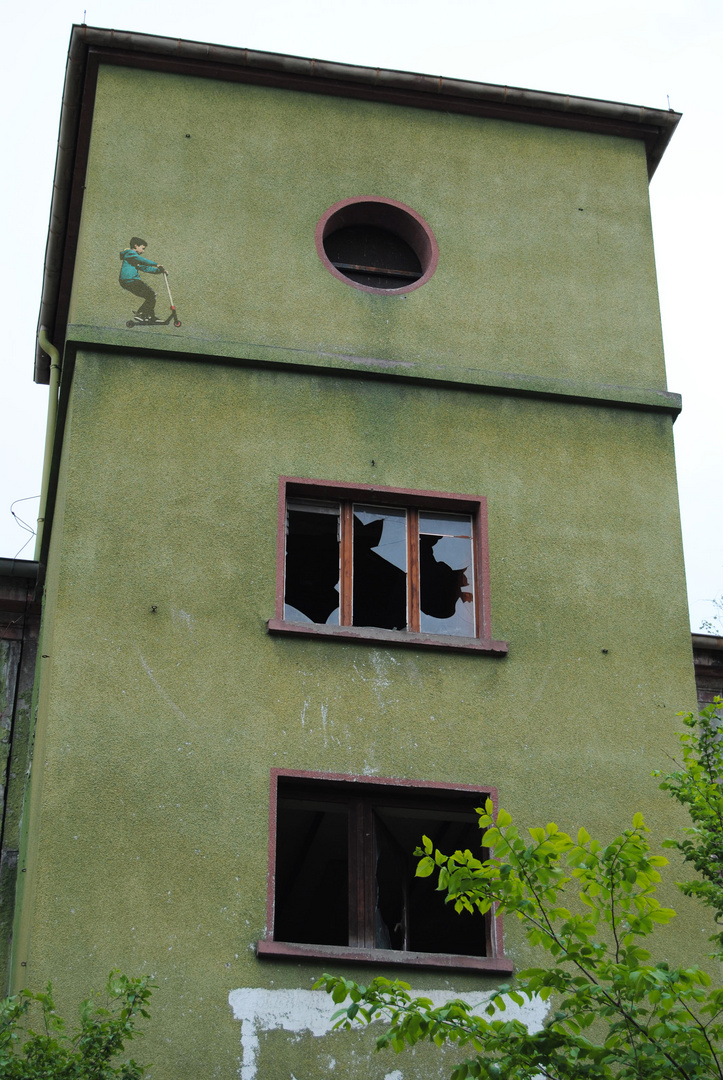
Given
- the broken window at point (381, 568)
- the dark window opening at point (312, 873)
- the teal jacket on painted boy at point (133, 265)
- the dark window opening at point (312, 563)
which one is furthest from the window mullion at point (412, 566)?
the teal jacket on painted boy at point (133, 265)

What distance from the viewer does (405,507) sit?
1388 cm

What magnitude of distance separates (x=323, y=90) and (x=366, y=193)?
4.36 ft

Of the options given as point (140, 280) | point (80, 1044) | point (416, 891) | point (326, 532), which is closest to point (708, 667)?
point (326, 532)

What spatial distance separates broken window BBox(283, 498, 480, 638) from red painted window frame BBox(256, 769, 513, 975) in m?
1.46

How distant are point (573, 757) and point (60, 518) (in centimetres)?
474

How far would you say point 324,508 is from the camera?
13773mm

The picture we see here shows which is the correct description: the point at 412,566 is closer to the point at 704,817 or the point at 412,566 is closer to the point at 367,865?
the point at 367,865

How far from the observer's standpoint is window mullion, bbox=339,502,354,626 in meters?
13.3

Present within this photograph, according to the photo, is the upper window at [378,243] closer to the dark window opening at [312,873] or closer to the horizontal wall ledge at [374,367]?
the horizontal wall ledge at [374,367]

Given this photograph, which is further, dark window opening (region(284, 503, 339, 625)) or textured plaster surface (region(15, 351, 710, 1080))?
dark window opening (region(284, 503, 339, 625))

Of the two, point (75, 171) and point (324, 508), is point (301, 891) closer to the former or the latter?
point (324, 508)

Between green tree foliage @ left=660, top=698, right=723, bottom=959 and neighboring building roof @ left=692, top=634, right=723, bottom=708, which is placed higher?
neighboring building roof @ left=692, top=634, right=723, bottom=708

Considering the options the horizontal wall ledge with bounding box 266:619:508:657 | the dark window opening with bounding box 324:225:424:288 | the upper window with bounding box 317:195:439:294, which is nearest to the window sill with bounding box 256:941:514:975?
the horizontal wall ledge with bounding box 266:619:508:657

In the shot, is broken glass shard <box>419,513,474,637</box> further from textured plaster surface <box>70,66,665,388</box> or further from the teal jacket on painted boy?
the teal jacket on painted boy
